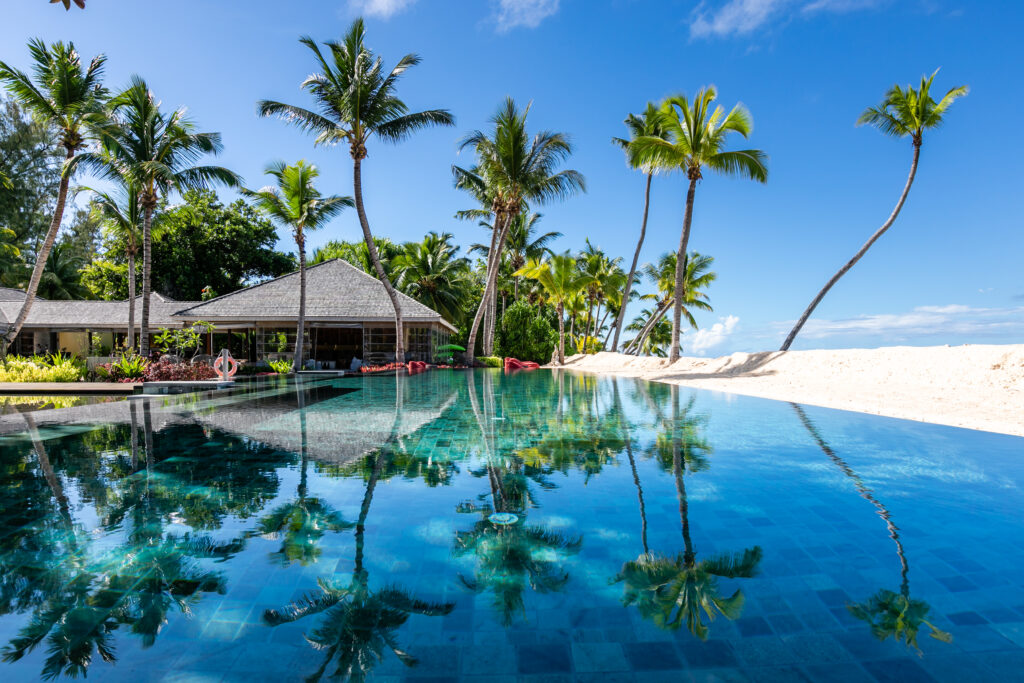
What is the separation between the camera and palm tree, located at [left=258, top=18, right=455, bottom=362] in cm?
1800

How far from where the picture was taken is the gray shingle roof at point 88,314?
2509 cm

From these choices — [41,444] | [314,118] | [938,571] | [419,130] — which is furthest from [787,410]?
[314,118]

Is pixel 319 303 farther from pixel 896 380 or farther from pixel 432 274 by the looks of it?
pixel 896 380

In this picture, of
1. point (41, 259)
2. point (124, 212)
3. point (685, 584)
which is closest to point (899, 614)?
point (685, 584)

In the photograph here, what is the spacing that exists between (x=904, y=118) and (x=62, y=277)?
46.9 m

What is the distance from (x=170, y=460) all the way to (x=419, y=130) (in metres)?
16.8

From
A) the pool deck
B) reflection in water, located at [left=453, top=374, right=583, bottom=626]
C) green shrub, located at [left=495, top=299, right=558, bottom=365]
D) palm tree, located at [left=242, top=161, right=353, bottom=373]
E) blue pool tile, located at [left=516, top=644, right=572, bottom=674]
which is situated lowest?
blue pool tile, located at [left=516, top=644, right=572, bottom=674]

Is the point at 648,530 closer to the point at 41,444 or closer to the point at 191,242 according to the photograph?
the point at 41,444

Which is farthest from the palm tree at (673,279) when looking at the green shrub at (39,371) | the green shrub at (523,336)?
the green shrub at (39,371)

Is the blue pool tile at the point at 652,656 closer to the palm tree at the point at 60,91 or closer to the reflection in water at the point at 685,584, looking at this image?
the reflection in water at the point at 685,584

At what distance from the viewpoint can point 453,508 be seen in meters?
3.68

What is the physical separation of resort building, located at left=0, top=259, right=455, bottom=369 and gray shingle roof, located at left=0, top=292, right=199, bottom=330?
40mm

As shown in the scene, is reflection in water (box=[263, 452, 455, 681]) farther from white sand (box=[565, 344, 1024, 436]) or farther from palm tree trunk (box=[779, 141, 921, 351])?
palm tree trunk (box=[779, 141, 921, 351])

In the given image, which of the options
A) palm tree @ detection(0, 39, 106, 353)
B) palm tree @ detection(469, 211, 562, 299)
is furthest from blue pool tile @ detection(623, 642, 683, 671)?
palm tree @ detection(469, 211, 562, 299)
